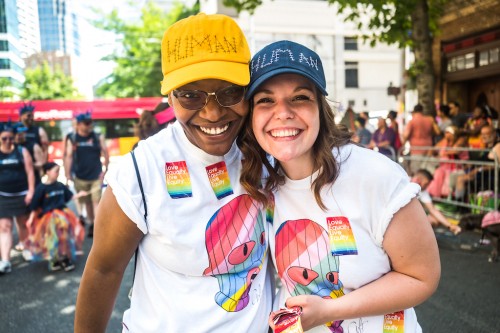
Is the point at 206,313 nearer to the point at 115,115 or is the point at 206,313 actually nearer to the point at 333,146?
the point at 333,146

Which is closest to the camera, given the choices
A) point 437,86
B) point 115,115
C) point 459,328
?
point 459,328

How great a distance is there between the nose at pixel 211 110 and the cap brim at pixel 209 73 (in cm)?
11

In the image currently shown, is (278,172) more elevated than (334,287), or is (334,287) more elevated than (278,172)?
(278,172)

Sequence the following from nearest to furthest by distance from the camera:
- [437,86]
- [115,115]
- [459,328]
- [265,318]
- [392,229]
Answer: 1. [392,229]
2. [265,318]
3. [459,328]
4. [437,86]
5. [115,115]

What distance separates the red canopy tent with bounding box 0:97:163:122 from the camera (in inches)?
882

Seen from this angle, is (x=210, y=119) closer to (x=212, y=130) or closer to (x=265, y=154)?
(x=212, y=130)

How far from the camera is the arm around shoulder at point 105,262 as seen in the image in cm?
156

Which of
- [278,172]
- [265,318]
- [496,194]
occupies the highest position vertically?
[278,172]

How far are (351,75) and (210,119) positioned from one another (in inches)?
1696

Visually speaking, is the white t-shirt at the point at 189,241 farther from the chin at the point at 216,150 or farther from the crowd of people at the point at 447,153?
the crowd of people at the point at 447,153

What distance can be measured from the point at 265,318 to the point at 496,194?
20.8ft

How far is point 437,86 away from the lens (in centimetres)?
1578

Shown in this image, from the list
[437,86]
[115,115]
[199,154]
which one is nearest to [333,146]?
[199,154]

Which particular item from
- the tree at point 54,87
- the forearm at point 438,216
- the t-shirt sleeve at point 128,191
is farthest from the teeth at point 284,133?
the tree at point 54,87
